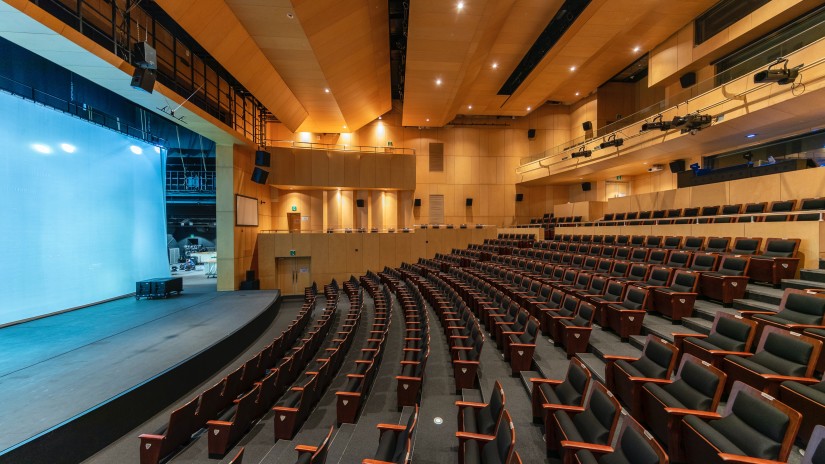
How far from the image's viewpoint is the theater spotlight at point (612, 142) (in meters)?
7.26

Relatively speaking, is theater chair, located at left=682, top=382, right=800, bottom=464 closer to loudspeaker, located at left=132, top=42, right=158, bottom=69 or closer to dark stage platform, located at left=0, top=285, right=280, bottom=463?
dark stage platform, located at left=0, top=285, right=280, bottom=463

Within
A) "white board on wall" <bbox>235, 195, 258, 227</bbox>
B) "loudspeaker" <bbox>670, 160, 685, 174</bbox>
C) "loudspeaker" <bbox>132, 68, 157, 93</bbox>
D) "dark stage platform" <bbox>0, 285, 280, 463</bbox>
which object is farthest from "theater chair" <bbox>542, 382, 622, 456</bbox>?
"loudspeaker" <bbox>670, 160, 685, 174</bbox>

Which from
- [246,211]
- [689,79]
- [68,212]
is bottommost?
[68,212]

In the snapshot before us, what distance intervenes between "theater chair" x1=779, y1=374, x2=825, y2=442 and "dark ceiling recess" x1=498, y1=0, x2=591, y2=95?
19.8 ft

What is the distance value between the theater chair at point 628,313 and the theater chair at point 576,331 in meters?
0.22

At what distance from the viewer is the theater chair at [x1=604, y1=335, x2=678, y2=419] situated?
179 cm

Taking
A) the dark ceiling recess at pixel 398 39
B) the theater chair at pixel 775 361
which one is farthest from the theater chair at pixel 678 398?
the dark ceiling recess at pixel 398 39

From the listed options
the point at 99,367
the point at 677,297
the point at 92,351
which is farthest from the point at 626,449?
the point at 92,351

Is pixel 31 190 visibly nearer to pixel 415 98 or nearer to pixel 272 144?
pixel 272 144

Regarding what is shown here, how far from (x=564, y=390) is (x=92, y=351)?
4.29m

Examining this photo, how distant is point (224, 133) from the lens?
6.53 meters

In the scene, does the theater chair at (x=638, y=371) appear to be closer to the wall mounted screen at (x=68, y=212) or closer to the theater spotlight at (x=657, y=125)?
the theater spotlight at (x=657, y=125)

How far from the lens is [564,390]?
196cm

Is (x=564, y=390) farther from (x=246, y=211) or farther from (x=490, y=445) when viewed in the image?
(x=246, y=211)
